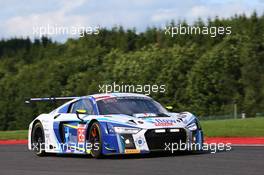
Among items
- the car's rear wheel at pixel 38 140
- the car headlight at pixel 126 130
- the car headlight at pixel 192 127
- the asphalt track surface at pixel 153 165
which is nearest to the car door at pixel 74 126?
the asphalt track surface at pixel 153 165

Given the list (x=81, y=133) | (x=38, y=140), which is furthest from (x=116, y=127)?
(x=38, y=140)

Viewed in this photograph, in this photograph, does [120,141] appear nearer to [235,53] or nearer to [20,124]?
[235,53]

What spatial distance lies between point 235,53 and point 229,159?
7521cm

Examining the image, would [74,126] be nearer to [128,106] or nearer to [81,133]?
[81,133]

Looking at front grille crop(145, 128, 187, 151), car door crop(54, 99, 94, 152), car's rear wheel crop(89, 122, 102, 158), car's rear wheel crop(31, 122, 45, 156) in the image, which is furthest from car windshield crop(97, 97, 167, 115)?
car's rear wheel crop(31, 122, 45, 156)

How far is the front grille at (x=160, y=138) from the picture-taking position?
12.0 meters

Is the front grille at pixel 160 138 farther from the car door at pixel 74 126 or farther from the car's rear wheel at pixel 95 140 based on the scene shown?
the car door at pixel 74 126

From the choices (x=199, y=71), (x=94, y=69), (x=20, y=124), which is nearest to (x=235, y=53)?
(x=199, y=71)

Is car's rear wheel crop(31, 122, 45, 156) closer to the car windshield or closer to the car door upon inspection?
the car door

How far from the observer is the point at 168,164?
1067 centimetres

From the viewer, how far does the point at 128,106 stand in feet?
43.1

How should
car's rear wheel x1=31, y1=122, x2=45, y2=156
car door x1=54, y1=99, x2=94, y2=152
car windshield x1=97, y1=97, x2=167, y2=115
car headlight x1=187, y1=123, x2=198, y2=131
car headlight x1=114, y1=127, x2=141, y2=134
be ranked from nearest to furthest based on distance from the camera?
car headlight x1=114, y1=127, x2=141, y2=134 < car headlight x1=187, y1=123, x2=198, y2=131 < car windshield x1=97, y1=97, x2=167, y2=115 < car door x1=54, y1=99, x2=94, y2=152 < car's rear wheel x1=31, y1=122, x2=45, y2=156

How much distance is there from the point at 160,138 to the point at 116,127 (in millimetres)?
774

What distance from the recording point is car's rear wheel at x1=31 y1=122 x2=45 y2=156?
48.5ft
